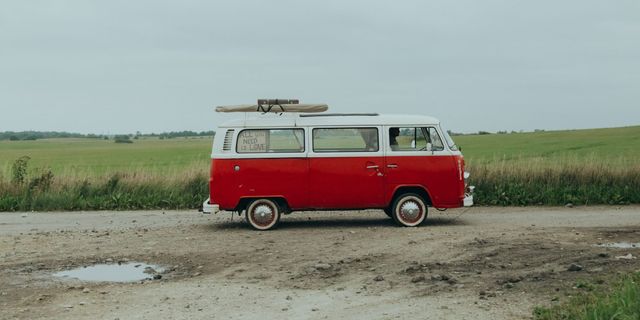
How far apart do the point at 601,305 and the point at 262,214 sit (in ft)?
27.5

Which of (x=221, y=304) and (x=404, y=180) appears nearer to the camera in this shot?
(x=221, y=304)

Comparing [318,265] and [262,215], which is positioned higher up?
[262,215]

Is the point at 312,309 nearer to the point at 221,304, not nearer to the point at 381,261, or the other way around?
the point at 221,304

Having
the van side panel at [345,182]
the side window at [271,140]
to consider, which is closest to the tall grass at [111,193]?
the side window at [271,140]

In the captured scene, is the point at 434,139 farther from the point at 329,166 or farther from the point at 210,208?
the point at 210,208

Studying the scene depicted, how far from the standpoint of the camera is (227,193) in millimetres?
14078

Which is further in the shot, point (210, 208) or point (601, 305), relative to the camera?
point (210, 208)

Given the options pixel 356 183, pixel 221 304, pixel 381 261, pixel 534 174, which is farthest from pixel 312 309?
pixel 534 174

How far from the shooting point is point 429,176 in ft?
47.1

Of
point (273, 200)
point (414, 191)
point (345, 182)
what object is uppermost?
point (345, 182)

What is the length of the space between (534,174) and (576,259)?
32.0 feet

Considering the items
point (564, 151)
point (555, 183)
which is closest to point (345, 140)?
point (555, 183)

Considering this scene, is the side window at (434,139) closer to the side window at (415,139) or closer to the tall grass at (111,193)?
the side window at (415,139)

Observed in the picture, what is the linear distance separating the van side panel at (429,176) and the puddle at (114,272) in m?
5.42
